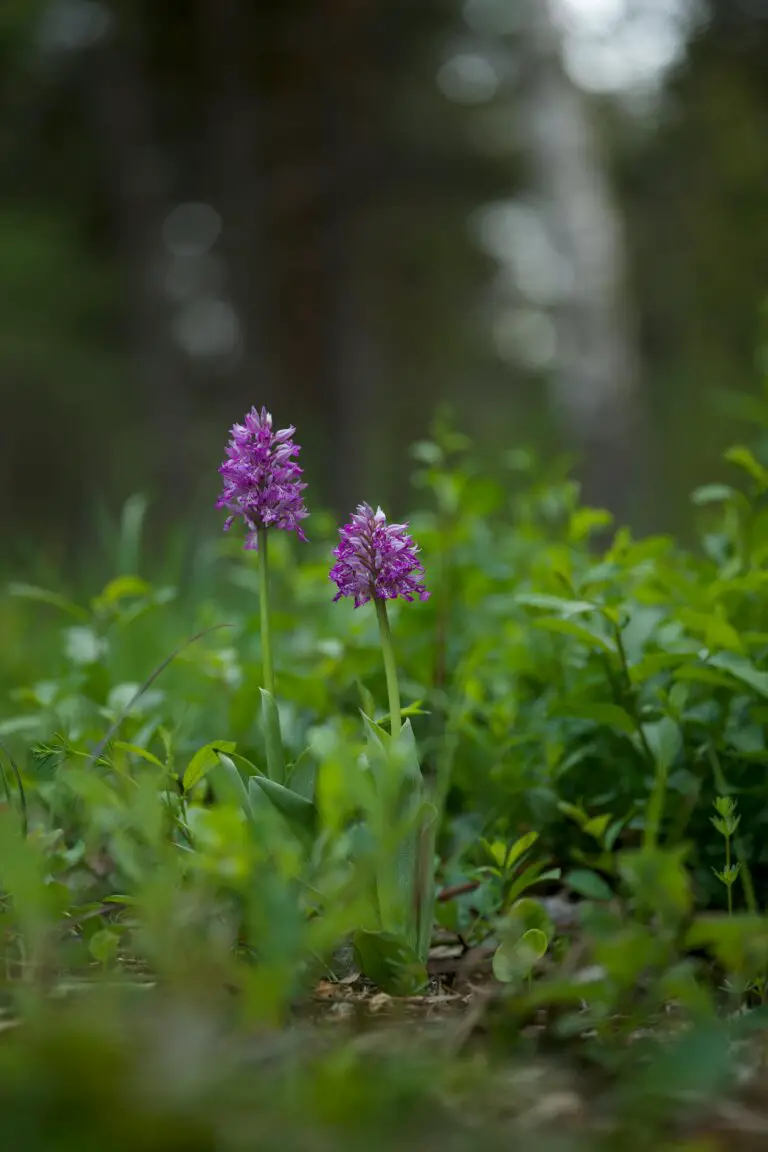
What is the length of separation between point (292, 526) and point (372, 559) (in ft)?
0.41

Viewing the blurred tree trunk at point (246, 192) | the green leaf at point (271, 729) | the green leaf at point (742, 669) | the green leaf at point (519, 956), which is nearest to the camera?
the green leaf at point (519, 956)

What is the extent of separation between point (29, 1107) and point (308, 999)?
450mm

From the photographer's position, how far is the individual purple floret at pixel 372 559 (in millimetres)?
1229

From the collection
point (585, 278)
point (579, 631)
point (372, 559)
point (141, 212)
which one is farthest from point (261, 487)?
point (141, 212)

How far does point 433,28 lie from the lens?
9.04m

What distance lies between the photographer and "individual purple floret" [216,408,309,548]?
1265mm

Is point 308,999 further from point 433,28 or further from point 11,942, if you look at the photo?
point 433,28

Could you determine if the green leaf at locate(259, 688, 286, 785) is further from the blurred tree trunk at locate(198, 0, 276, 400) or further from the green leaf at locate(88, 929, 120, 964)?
the blurred tree trunk at locate(198, 0, 276, 400)

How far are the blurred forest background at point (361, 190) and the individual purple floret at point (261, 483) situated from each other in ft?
15.8

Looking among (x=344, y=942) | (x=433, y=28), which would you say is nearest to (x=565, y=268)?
(x=433, y=28)

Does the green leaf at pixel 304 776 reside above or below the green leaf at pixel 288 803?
above

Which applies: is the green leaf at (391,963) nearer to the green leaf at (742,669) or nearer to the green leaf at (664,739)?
the green leaf at (664,739)

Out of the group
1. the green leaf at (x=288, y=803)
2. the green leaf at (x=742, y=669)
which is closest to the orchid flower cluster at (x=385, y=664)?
the green leaf at (x=288, y=803)

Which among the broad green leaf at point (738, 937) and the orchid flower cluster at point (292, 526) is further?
the orchid flower cluster at point (292, 526)
